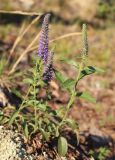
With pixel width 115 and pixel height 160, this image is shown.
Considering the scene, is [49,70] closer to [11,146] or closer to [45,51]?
[45,51]

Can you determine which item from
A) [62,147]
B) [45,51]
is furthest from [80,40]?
[45,51]

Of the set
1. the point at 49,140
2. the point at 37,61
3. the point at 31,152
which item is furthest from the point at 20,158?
the point at 37,61

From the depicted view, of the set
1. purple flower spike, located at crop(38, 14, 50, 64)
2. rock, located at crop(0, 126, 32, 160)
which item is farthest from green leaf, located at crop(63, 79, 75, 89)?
rock, located at crop(0, 126, 32, 160)

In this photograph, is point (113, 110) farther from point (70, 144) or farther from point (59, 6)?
point (59, 6)

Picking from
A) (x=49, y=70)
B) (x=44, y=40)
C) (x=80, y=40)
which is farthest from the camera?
(x=80, y=40)

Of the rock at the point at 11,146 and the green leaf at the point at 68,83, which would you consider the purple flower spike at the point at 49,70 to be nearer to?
the green leaf at the point at 68,83

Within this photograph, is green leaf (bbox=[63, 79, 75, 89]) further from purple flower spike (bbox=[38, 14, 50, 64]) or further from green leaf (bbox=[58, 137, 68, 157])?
green leaf (bbox=[58, 137, 68, 157])

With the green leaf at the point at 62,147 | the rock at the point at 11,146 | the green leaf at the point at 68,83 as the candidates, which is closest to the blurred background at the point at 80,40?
the green leaf at the point at 62,147

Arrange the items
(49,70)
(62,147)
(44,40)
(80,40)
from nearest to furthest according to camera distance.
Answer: (44,40)
(49,70)
(62,147)
(80,40)
